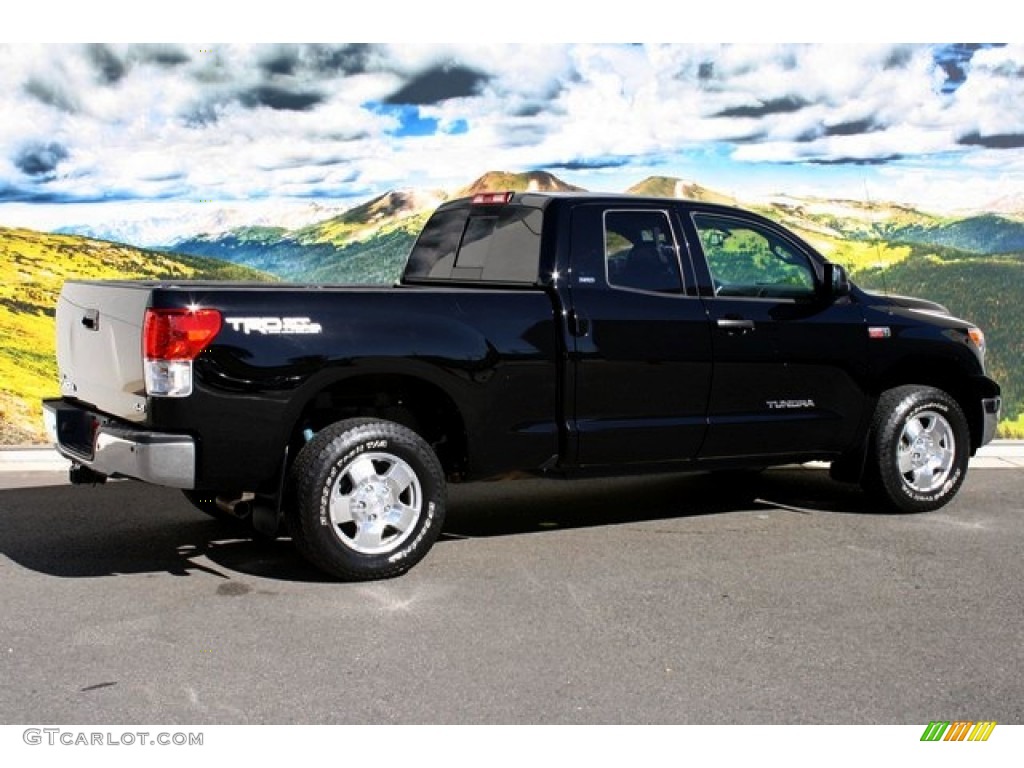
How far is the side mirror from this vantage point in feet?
24.6

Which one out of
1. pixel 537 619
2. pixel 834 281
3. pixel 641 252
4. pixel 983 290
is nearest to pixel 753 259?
pixel 834 281

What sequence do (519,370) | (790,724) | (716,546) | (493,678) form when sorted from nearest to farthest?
(790,724)
(493,678)
(519,370)
(716,546)

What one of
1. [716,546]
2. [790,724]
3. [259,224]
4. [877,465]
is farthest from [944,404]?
[259,224]

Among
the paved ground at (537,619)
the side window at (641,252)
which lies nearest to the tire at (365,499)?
the paved ground at (537,619)

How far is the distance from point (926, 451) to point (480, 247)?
3.00 meters

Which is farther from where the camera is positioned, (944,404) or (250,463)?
(944,404)

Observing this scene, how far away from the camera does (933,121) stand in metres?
12.3

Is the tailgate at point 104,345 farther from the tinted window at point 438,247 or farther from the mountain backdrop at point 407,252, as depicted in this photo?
the mountain backdrop at point 407,252

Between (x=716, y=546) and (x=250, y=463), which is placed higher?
(x=250, y=463)

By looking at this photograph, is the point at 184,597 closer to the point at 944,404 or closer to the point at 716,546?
the point at 716,546

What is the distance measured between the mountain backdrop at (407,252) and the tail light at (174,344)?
5329 mm

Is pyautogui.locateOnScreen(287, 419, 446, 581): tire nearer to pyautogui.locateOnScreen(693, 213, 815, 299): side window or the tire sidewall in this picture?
pyautogui.locateOnScreen(693, 213, 815, 299): side window

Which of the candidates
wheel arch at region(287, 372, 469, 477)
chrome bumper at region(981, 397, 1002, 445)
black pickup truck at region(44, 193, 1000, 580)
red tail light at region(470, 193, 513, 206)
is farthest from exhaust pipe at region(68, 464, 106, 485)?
chrome bumper at region(981, 397, 1002, 445)

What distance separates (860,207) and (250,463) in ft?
26.5
